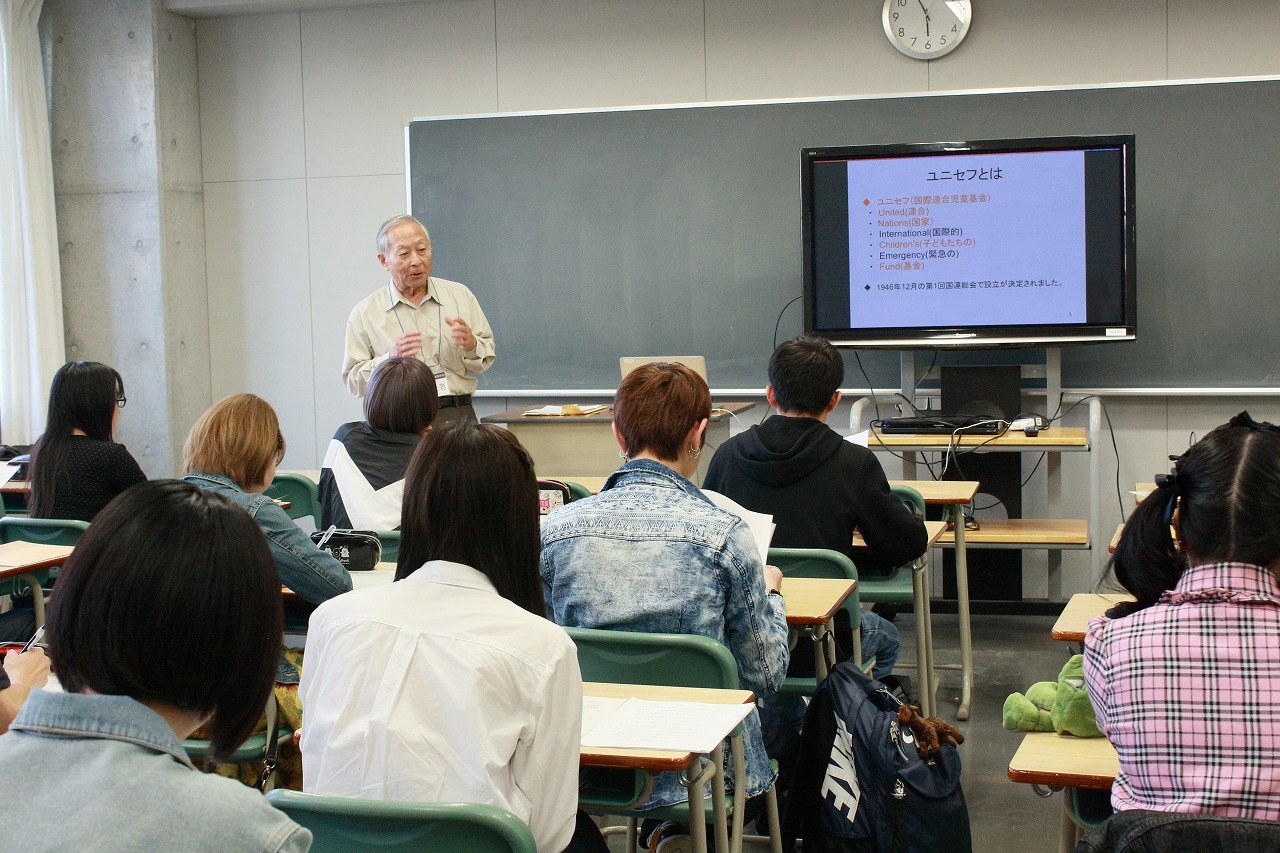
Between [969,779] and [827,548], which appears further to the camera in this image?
[969,779]

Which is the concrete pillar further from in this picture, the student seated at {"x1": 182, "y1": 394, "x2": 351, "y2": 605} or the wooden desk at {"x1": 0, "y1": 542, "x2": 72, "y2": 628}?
the student seated at {"x1": 182, "y1": 394, "x2": 351, "y2": 605}

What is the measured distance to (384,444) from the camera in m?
3.41

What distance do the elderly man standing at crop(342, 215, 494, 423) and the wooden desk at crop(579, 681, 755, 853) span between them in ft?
9.84

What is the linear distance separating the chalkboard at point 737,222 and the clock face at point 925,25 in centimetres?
24

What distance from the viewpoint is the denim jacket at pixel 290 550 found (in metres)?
2.55

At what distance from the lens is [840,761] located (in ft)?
7.79

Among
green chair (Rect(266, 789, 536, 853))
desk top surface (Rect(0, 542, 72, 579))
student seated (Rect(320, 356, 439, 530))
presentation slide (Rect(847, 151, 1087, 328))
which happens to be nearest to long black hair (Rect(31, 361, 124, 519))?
desk top surface (Rect(0, 542, 72, 579))

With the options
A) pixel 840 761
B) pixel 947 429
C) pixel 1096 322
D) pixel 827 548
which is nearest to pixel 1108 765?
pixel 840 761

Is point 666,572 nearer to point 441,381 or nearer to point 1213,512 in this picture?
point 1213,512

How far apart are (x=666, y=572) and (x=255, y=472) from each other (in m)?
1.05

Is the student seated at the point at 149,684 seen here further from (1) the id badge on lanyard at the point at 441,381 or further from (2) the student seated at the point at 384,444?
(1) the id badge on lanyard at the point at 441,381

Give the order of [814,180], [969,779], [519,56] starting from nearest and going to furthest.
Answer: [969,779], [814,180], [519,56]

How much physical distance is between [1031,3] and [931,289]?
1.39 m

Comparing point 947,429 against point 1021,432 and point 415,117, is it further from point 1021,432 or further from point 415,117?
point 415,117
